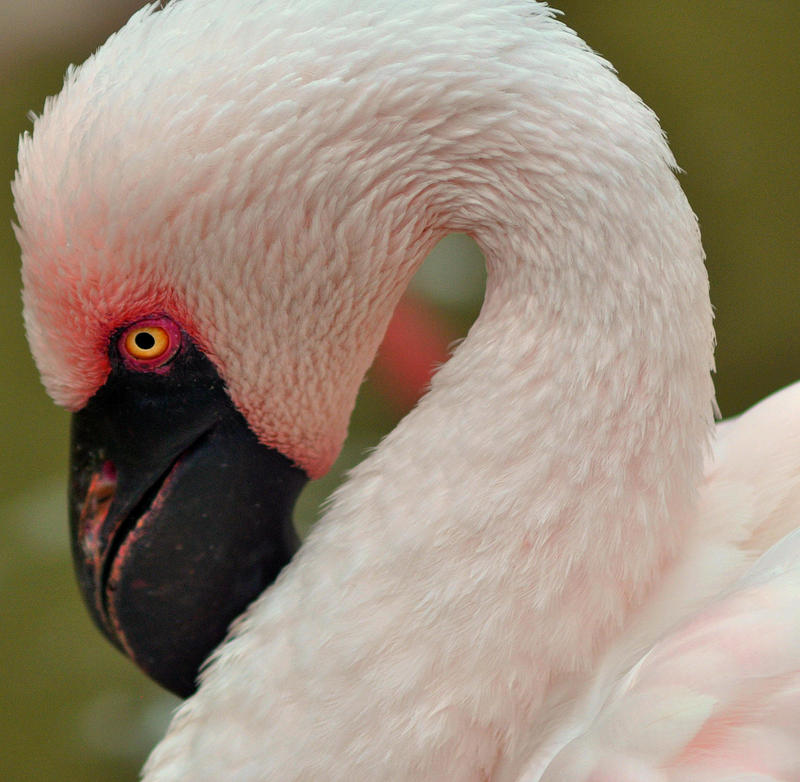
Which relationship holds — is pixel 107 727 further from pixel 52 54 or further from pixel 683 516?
pixel 52 54

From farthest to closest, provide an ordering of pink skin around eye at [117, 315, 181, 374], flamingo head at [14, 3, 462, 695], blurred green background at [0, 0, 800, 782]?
blurred green background at [0, 0, 800, 782], pink skin around eye at [117, 315, 181, 374], flamingo head at [14, 3, 462, 695]

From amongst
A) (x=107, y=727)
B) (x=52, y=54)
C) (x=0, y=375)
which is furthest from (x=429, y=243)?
(x=52, y=54)

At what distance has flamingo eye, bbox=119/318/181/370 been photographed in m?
1.16

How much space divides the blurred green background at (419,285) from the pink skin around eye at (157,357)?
1397mm

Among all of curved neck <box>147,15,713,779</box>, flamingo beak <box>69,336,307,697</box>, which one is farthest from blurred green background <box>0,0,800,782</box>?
curved neck <box>147,15,713,779</box>

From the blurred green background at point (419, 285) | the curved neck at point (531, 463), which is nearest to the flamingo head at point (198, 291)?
the curved neck at point (531, 463)

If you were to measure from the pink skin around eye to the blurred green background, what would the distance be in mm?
1397

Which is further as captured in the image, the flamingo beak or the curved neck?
the flamingo beak

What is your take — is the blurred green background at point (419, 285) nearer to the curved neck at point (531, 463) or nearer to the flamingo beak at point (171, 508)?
the flamingo beak at point (171, 508)

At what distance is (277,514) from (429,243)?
40 cm

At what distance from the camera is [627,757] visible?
1.03m

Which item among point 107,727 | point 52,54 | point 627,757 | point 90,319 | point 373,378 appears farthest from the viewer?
point 52,54

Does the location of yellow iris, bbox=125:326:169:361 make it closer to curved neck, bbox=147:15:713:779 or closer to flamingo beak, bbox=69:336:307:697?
flamingo beak, bbox=69:336:307:697

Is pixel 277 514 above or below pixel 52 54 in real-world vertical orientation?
below
